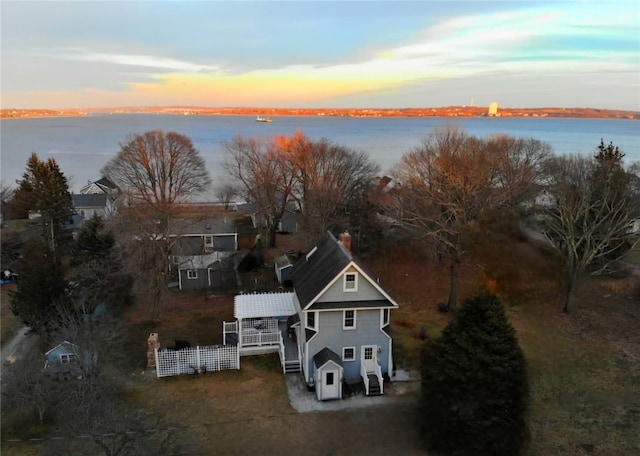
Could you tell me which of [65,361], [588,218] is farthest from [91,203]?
[588,218]

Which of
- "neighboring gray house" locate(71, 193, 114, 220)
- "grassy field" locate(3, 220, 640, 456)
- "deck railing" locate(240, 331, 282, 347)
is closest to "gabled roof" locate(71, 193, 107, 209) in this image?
"neighboring gray house" locate(71, 193, 114, 220)

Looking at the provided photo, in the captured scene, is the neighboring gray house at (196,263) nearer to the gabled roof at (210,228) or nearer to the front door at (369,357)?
the gabled roof at (210,228)

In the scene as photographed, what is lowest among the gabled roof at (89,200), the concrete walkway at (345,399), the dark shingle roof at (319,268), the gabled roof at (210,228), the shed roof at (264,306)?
the concrete walkway at (345,399)

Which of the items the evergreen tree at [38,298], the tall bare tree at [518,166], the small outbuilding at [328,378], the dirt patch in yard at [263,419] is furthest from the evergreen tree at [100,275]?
the tall bare tree at [518,166]

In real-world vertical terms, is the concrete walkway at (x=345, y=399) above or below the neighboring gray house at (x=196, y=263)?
below

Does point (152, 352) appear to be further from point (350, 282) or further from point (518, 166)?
point (518, 166)

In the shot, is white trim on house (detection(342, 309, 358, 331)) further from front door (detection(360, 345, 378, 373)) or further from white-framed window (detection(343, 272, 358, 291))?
front door (detection(360, 345, 378, 373))
